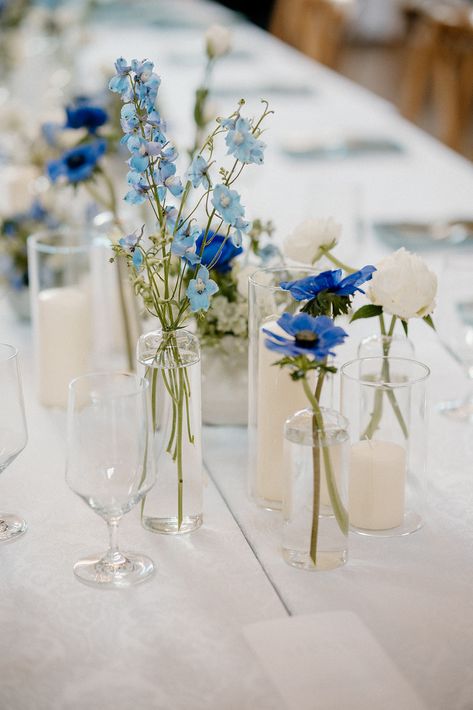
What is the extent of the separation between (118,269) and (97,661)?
2.27 feet

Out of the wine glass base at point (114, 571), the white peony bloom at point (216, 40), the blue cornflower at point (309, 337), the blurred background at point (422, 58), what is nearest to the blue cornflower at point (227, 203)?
the blue cornflower at point (309, 337)

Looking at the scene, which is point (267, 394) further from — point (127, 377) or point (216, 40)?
point (216, 40)

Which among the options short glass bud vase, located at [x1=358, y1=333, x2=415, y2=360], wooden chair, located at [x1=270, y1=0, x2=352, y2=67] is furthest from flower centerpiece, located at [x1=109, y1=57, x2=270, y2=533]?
wooden chair, located at [x1=270, y1=0, x2=352, y2=67]

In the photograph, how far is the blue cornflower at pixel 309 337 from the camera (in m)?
0.90

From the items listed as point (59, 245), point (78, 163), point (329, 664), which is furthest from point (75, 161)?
point (329, 664)

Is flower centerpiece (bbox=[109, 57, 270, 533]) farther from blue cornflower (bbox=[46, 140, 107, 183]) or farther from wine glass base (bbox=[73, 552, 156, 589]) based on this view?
blue cornflower (bbox=[46, 140, 107, 183])

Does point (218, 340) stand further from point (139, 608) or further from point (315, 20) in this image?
point (315, 20)

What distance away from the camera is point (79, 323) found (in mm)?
1449

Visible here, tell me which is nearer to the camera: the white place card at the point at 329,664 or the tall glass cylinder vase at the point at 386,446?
the white place card at the point at 329,664

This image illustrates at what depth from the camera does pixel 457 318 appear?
1.34m

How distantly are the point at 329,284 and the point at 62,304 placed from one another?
573 millimetres

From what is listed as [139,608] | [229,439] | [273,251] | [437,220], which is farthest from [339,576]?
[437,220]

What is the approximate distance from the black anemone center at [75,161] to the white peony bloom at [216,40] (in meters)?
0.25

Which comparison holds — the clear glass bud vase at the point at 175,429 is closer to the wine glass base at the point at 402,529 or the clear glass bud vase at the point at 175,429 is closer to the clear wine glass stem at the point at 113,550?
the clear wine glass stem at the point at 113,550
